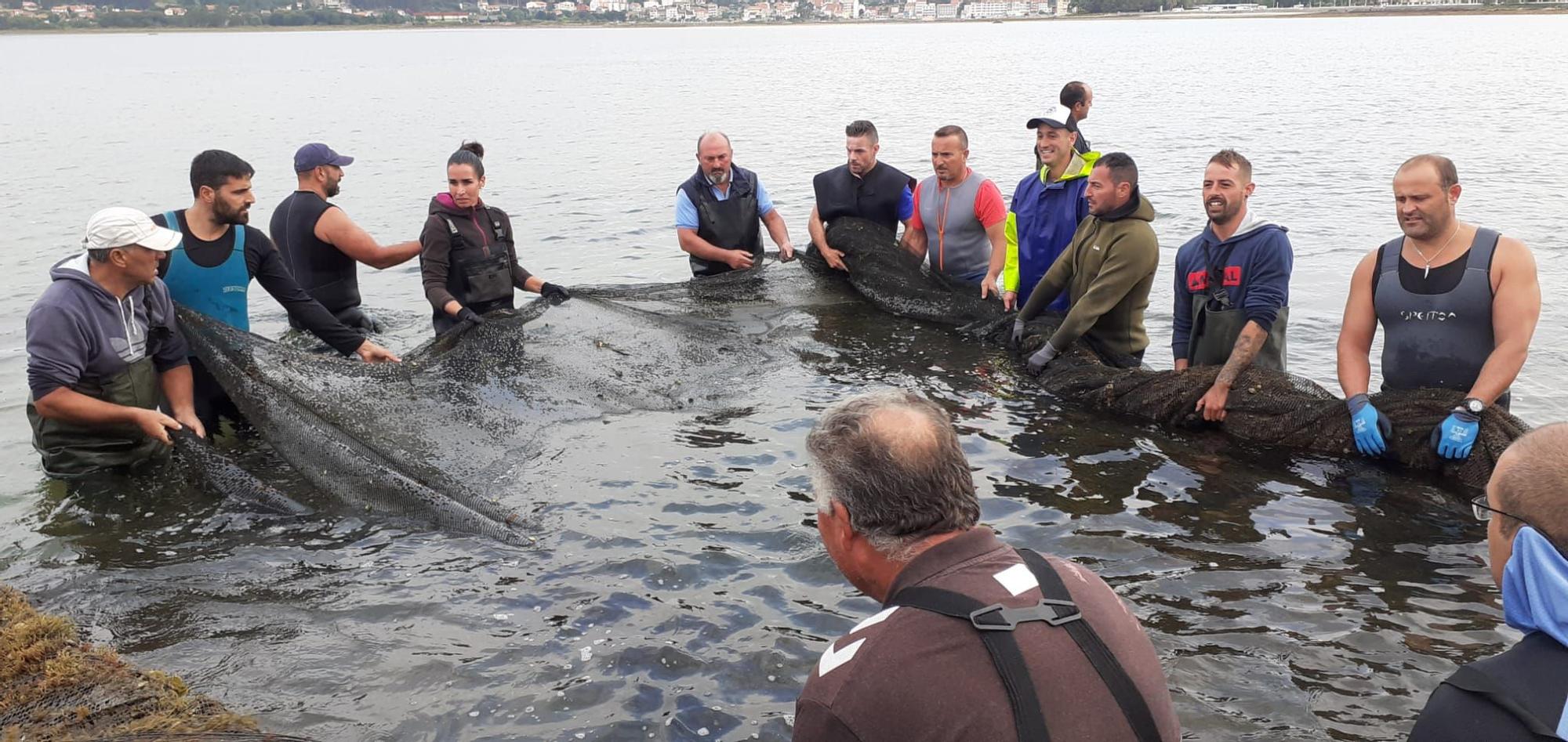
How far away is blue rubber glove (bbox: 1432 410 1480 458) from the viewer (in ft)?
18.7

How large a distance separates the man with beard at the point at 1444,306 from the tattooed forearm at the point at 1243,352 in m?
0.54

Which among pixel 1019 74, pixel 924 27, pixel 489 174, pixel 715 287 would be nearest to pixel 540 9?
pixel 924 27

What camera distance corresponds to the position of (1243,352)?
21.9 feet

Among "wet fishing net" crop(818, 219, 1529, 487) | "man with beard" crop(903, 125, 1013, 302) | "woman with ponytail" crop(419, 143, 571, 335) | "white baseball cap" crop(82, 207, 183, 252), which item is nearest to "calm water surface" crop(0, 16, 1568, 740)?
"wet fishing net" crop(818, 219, 1529, 487)

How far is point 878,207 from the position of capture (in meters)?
9.79

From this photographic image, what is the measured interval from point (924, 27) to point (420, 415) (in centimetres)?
17409

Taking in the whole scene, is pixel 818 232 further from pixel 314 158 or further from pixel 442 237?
pixel 314 158

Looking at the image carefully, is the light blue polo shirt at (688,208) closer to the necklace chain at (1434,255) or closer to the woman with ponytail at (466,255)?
the woman with ponytail at (466,255)

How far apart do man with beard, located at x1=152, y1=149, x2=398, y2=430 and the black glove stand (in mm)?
1791

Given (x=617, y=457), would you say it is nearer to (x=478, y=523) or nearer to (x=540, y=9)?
(x=478, y=523)

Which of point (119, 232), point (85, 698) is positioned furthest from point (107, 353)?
point (85, 698)

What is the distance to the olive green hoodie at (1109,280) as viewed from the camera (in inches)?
289

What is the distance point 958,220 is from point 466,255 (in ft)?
13.5

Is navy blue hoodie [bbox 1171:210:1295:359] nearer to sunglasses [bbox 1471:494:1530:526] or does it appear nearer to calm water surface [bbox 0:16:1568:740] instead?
calm water surface [bbox 0:16:1568:740]
